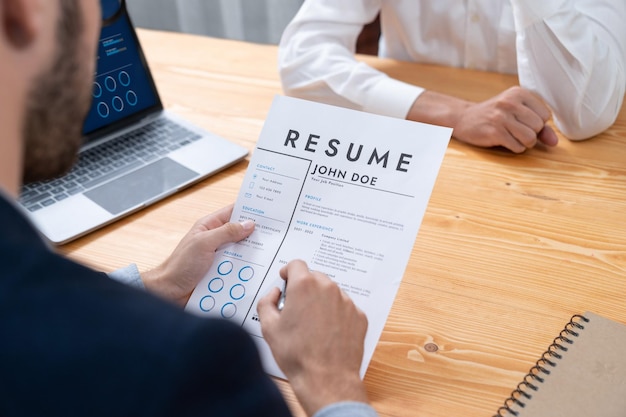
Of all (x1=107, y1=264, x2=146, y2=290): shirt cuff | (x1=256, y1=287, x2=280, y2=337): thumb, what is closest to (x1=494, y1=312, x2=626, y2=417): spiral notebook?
(x1=256, y1=287, x2=280, y2=337): thumb

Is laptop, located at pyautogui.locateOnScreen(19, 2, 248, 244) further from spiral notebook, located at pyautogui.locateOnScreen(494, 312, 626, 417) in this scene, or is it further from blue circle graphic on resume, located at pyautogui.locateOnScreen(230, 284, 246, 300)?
spiral notebook, located at pyautogui.locateOnScreen(494, 312, 626, 417)

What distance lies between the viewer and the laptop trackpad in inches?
43.4

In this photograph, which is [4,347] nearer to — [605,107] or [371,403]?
[371,403]

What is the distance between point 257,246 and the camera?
89 cm

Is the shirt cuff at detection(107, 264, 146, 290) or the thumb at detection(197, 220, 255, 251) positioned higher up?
the thumb at detection(197, 220, 255, 251)

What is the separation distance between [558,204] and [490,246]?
155mm

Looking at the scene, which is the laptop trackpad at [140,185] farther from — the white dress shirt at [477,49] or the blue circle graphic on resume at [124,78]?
the white dress shirt at [477,49]

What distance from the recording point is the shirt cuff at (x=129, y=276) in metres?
0.90

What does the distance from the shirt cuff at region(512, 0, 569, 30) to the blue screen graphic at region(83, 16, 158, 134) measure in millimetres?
681

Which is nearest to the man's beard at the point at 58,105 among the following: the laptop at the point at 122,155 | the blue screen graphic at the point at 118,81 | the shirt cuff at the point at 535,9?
the laptop at the point at 122,155

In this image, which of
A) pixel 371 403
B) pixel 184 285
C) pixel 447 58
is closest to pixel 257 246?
pixel 184 285

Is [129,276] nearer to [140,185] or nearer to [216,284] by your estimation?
[216,284]

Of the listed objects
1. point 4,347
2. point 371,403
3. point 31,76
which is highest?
point 31,76

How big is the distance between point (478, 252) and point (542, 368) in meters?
0.23
